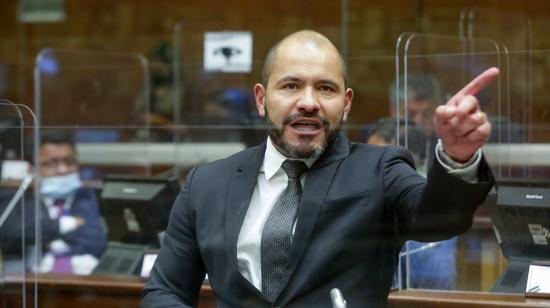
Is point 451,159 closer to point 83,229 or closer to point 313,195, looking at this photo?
point 313,195

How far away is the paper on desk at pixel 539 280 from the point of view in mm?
2880

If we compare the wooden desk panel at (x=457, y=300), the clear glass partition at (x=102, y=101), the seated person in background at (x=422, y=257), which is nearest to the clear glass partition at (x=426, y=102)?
the seated person in background at (x=422, y=257)

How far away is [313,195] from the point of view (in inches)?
82.9

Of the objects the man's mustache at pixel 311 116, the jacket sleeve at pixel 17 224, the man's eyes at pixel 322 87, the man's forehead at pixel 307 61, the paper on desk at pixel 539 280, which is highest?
the man's forehead at pixel 307 61

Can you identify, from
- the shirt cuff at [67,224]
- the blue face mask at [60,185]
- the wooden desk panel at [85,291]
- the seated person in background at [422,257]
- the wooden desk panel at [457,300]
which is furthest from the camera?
the blue face mask at [60,185]

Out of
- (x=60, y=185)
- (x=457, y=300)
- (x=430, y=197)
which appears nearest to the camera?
(x=430, y=197)

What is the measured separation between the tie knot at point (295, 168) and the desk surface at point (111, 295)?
782mm

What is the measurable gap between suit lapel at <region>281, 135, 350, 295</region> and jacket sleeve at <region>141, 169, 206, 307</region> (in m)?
0.23

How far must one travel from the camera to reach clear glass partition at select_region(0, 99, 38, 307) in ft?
9.37

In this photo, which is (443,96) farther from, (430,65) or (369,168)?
(369,168)

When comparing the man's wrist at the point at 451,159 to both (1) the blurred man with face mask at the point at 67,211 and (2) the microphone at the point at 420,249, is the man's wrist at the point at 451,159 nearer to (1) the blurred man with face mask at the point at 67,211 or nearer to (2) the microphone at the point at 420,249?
(2) the microphone at the point at 420,249

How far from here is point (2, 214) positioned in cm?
283

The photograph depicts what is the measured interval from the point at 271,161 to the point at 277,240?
0.18 metres

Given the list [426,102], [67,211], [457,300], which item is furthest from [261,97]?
[67,211]
